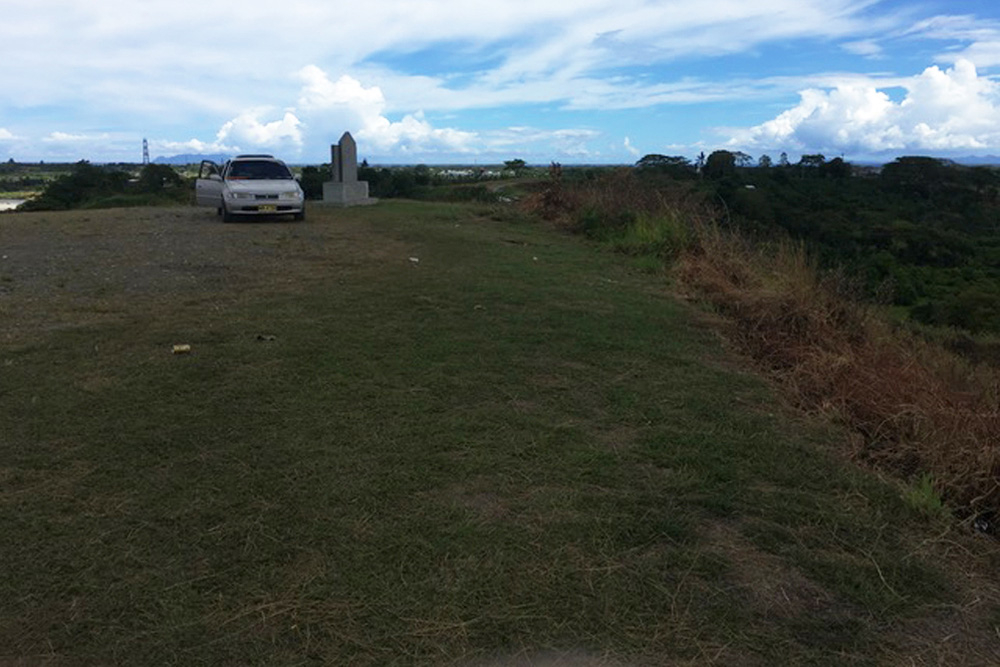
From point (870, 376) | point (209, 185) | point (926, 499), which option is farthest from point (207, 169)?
point (926, 499)

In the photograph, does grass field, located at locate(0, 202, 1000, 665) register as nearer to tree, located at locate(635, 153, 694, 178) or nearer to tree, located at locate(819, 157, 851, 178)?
tree, located at locate(635, 153, 694, 178)

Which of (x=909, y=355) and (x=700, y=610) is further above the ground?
(x=909, y=355)

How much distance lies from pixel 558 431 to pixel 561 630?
5.64 ft

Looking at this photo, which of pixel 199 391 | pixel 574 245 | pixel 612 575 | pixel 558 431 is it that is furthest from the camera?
pixel 574 245

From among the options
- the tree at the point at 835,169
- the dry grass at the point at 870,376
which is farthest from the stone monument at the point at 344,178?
the tree at the point at 835,169

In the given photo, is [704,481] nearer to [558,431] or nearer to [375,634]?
[558,431]

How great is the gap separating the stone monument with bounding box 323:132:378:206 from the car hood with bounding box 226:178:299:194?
5.25 metres

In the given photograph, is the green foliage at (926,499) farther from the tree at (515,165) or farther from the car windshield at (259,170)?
the tree at (515,165)

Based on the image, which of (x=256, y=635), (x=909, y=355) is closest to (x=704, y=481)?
(x=256, y=635)

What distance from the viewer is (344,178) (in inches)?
861

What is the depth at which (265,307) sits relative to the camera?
7.15 m

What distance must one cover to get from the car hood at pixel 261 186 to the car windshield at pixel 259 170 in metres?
0.26

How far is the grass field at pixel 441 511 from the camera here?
2.41 meters


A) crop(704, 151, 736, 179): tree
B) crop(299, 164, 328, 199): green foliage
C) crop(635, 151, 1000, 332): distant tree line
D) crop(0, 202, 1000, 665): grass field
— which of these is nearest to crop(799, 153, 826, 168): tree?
crop(635, 151, 1000, 332): distant tree line
